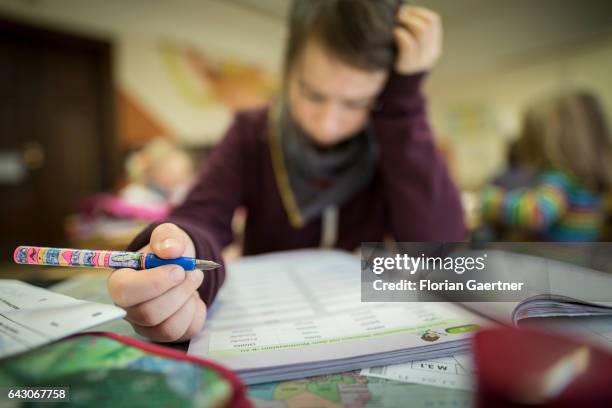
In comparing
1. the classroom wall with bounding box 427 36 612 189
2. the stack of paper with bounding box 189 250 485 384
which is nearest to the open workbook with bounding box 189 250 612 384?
the stack of paper with bounding box 189 250 485 384

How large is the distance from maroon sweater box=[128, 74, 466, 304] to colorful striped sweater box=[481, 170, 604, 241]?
0.47 metres

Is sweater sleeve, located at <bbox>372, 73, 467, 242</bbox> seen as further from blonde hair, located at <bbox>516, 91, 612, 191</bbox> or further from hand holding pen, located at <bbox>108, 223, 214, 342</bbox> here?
blonde hair, located at <bbox>516, 91, 612, 191</bbox>

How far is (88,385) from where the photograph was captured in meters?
0.18

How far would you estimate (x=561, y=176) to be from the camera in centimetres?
102

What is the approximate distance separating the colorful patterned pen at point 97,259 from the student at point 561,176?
0.95m

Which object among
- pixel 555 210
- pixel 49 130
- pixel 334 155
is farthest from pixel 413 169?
pixel 49 130

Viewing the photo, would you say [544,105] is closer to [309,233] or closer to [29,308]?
[309,233]

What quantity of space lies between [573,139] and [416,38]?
2.87 ft

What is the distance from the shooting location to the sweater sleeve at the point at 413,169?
0.53 metres

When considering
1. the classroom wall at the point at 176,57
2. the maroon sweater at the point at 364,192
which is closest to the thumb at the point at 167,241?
the maroon sweater at the point at 364,192

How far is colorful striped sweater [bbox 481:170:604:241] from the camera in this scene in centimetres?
93

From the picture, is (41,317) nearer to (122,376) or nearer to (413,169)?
(122,376)

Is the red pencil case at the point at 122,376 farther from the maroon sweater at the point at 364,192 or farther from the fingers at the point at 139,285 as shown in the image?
the maroon sweater at the point at 364,192

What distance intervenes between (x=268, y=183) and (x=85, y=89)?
2627 mm
